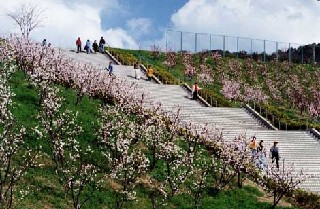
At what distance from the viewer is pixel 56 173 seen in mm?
26328

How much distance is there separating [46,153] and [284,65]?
55.2 m

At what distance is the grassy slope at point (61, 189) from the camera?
80.1 ft

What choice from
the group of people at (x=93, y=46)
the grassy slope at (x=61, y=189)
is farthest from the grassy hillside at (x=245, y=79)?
the grassy slope at (x=61, y=189)

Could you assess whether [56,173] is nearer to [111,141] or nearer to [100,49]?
[111,141]

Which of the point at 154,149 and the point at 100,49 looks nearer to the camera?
the point at 154,149

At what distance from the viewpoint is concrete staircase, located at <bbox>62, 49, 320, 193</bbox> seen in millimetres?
38656

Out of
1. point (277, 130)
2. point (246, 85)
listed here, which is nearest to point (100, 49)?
point (246, 85)

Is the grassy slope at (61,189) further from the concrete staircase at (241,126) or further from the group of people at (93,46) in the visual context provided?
the group of people at (93,46)

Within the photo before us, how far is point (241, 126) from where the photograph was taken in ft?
148

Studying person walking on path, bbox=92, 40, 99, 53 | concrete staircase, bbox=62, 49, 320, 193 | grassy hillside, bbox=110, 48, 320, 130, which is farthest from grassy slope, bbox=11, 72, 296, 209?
person walking on path, bbox=92, 40, 99, 53

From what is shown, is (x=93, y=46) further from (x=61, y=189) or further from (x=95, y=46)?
(x=61, y=189)

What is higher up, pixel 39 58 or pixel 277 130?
pixel 39 58

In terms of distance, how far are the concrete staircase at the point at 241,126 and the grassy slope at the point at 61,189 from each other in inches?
242

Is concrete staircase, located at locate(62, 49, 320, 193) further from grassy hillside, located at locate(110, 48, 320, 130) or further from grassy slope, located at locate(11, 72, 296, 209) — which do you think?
grassy slope, located at locate(11, 72, 296, 209)
